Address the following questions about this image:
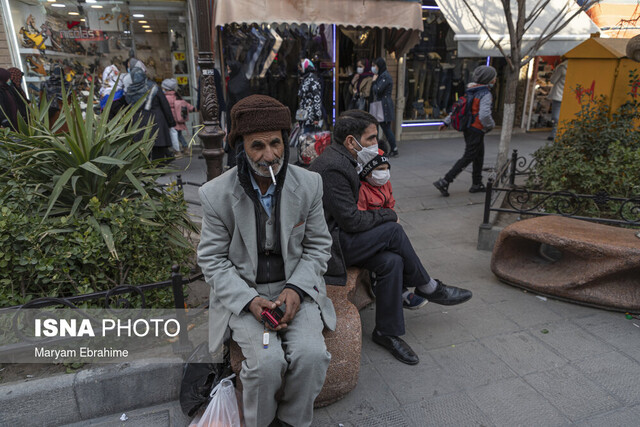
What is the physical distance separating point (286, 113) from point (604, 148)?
168 inches

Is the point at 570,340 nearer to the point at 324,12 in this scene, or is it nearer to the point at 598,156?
the point at 598,156

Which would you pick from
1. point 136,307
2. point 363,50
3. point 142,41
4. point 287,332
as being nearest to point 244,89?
point 142,41

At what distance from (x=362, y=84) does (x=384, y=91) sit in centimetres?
53

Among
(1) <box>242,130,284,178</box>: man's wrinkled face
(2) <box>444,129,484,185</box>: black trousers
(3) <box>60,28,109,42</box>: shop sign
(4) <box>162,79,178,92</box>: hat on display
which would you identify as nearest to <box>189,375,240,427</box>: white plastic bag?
(1) <box>242,130,284,178</box>: man's wrinkled face

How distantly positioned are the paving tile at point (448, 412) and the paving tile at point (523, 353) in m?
0.52

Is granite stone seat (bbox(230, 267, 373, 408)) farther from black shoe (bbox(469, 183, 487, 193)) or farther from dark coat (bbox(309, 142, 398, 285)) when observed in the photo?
black shoe (bbox(469, 183, 487, 193))

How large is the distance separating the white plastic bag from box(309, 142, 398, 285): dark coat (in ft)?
3.21

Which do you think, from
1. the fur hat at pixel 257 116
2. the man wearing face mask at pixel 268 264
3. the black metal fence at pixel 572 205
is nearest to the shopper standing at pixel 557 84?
the black metal fence at pixel 572 205

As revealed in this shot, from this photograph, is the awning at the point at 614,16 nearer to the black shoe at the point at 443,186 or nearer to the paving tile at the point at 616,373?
the black shoe at the point at 443,186

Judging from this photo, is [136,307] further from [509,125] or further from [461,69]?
[461,69]

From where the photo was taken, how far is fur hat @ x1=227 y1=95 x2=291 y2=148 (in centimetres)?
229

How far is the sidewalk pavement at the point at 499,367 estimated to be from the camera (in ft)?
8.43

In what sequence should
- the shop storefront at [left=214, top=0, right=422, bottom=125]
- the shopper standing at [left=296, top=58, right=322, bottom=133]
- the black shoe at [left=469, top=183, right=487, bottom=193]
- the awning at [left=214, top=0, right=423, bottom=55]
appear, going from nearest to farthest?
the black shoe at [left=469, top=183, right=487, bottom=193] < the awning at [left=214, top=0, right=423, bottom=55] < the shop storefront at [left=214, top=0, right=422, bottom=125] < the shopper standing at [left=296, top=58, right=322, bottom=133]

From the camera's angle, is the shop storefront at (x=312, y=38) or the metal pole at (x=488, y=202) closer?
the metal pole at (x=488, y=202)
